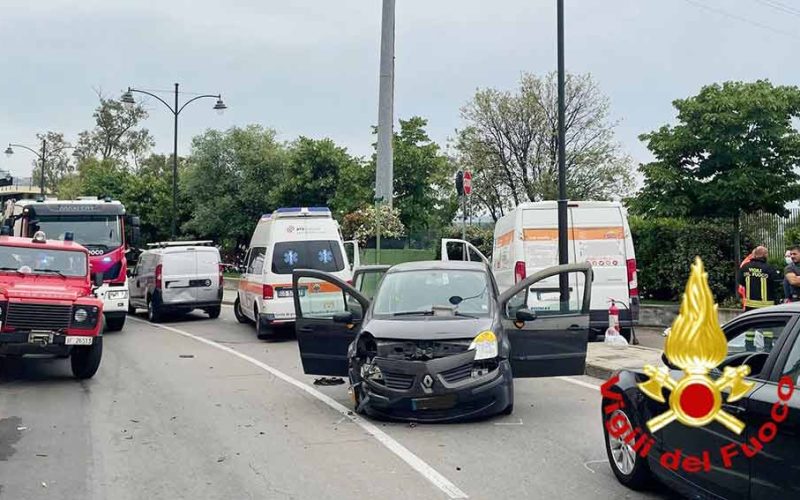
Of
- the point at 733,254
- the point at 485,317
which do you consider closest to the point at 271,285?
the point at 485,317

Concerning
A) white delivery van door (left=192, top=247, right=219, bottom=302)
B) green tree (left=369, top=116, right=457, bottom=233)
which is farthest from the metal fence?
green tree (left=369, top=116, right=457, bottom=233)

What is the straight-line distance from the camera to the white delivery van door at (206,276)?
21.1 meters

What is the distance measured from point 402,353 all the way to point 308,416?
1.60m

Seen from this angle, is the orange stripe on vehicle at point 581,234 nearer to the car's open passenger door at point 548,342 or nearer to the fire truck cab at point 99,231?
the car's open passenger door at point 548,342

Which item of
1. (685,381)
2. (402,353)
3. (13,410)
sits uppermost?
(685,381)

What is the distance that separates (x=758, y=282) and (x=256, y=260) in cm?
1006

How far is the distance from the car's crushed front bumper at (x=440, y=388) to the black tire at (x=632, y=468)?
2039mm

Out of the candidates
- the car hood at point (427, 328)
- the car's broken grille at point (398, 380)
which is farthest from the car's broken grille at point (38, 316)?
the car's broken grille at point (398, 380)

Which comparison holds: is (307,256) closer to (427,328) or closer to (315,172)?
(427,328)

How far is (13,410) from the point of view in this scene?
9.49 m

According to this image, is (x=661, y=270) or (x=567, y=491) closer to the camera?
(x=567, y=491)

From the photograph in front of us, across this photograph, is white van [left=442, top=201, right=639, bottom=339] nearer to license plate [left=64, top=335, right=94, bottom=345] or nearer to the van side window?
the van side window

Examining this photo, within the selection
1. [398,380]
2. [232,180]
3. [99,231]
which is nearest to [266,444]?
[398,380]

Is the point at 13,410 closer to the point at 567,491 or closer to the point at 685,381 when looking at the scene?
the point at 567,491
